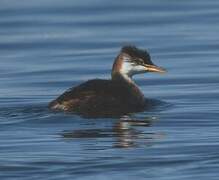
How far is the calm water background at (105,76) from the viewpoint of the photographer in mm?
15000

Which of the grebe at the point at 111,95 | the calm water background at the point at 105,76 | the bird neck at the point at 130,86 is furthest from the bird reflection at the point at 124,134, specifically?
the bird neck at the point at 130,86

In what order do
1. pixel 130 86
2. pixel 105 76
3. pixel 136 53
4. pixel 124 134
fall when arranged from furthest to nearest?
pixel 105 76, pixel 136 53, pixel 130 86, pixel 124 134

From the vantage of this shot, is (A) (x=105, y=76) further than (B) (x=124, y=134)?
Yes

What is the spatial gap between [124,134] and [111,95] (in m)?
2.25

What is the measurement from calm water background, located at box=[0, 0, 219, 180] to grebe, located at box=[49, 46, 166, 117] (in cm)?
33

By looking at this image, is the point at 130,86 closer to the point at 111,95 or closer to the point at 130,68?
the point at 130,68

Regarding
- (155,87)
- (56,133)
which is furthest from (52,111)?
(155,87)

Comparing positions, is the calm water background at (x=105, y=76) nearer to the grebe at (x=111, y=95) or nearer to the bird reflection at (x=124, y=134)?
the bird reflection at (x=124, y=134)

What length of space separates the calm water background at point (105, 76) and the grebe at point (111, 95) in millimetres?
328

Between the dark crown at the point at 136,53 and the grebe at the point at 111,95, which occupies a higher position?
the dark crown at the point at 136,53

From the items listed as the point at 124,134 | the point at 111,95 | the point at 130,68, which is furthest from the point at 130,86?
the point at 124,134

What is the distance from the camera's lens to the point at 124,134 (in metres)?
17.2

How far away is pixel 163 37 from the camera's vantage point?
87.7ft

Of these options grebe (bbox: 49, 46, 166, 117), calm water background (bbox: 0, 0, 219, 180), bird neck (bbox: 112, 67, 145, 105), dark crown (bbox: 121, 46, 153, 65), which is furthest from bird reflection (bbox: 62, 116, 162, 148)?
dark crown (bbox: 121, 46, 153, 65)
